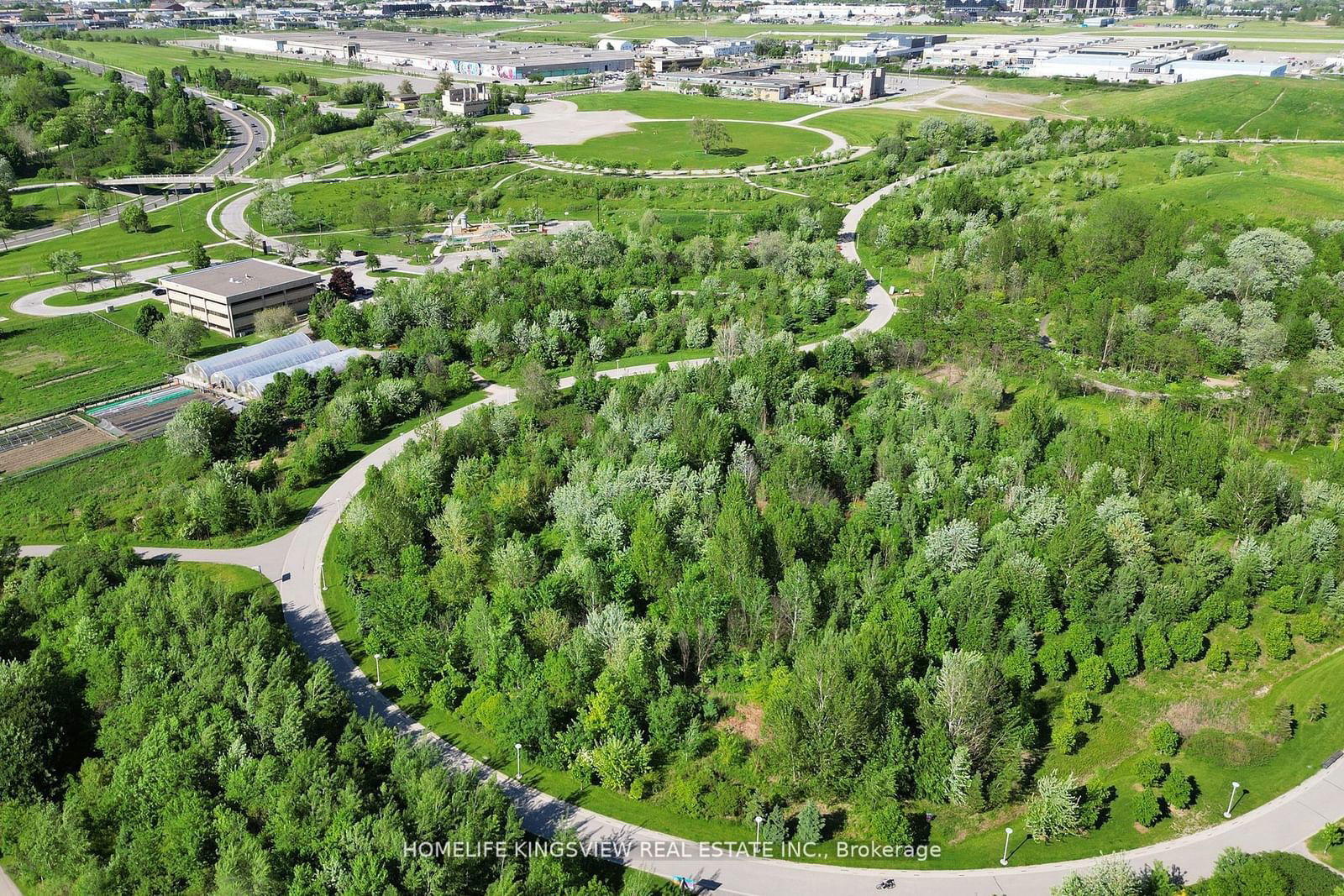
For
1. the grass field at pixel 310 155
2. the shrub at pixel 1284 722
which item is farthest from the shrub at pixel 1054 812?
the grass field at pixel 310 155

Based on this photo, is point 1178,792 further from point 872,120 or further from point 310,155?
point 872,120

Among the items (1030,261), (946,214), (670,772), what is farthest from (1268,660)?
(946,214)

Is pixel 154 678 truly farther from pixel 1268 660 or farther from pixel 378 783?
pixel 1268 660

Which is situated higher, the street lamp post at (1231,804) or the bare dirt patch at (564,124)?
the bare dirt patch at (564,124)

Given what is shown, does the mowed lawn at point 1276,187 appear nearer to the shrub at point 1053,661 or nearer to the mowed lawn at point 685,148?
the mowed lawn at point 685,148

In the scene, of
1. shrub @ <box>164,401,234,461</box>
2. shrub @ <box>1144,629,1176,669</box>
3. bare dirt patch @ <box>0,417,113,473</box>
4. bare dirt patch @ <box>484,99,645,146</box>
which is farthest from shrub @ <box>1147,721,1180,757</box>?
bare dirt patch @ <box>484,99,645,146</box>

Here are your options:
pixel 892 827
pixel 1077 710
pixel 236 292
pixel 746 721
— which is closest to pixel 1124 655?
pixel 1077 710
